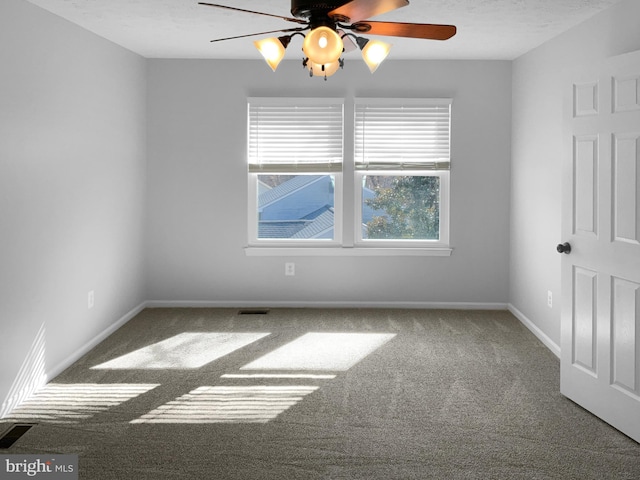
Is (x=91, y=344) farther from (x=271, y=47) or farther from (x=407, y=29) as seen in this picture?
(x=407, y=29)

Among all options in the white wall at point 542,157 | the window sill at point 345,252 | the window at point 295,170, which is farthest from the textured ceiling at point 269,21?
the window sill at point 345,252

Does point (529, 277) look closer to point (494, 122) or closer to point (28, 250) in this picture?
point (494, 122)

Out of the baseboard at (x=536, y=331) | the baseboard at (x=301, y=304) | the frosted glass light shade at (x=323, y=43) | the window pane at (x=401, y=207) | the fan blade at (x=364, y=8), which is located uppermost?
the fan blade at (x=364, y=8)

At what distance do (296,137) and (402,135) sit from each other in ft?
3.27

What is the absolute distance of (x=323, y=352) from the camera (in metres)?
4.86

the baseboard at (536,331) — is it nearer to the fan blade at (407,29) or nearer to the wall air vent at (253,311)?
the wall air vent at (253,311)

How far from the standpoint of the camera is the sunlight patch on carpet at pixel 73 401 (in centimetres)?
357

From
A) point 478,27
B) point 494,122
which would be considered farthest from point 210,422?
point 494,122

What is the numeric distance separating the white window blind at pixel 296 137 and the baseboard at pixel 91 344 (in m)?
1.70

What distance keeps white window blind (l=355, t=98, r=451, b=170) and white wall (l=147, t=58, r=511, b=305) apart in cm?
11

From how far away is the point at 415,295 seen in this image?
6324mm

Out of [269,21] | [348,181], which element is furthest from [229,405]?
[348,181]

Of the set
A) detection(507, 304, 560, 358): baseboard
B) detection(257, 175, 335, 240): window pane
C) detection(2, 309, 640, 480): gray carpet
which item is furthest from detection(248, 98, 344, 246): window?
detection(507, 304, 560, 358): baseboard

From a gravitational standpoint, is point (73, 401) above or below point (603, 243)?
below
